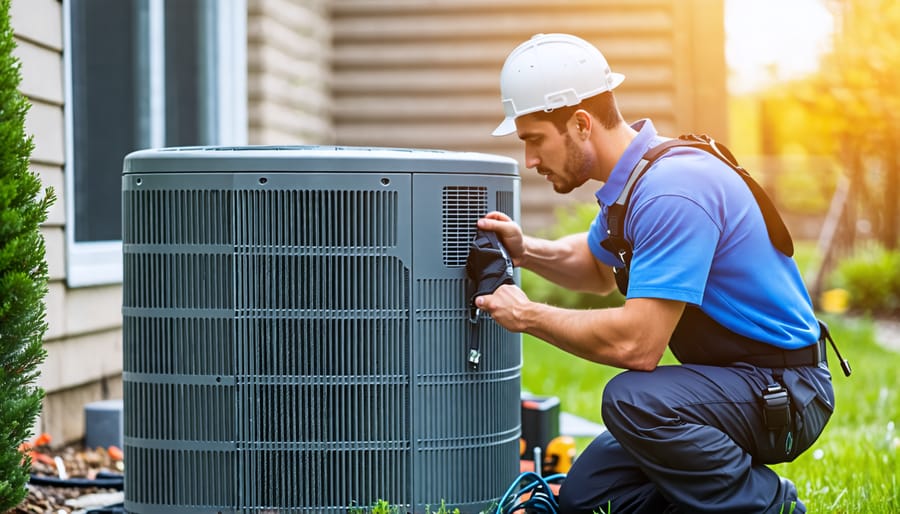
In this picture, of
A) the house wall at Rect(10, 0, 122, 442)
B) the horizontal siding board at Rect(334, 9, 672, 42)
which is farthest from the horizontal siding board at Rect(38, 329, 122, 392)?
the horizontal siding board at Rect(334, 9, 672, 42)

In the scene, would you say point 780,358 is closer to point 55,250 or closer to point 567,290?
point 55,250

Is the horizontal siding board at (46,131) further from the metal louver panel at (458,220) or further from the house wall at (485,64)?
the house wall at (485,64)

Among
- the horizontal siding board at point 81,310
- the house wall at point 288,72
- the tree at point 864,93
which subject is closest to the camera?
the horizontal siding board at point 81,310

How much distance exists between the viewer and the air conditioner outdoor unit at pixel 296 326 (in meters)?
2.61

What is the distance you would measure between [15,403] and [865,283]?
10.4m

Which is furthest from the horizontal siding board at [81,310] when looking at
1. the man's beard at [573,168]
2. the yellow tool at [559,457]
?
the man's beard at [573,168]

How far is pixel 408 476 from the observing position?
2.69m

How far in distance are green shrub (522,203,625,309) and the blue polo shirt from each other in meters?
Answer: 4.76

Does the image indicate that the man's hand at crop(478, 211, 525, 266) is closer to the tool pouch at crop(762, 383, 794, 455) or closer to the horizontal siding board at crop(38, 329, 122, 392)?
the tool pouch at crop(762, 383, 794, 455)

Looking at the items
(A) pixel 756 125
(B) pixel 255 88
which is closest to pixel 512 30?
(B) pixel 255 88

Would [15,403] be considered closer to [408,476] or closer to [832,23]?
[408,476]

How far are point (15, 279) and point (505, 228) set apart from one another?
44.6 inches

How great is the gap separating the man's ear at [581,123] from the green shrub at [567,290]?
4758mm

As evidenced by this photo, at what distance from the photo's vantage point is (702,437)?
2.77 metres
